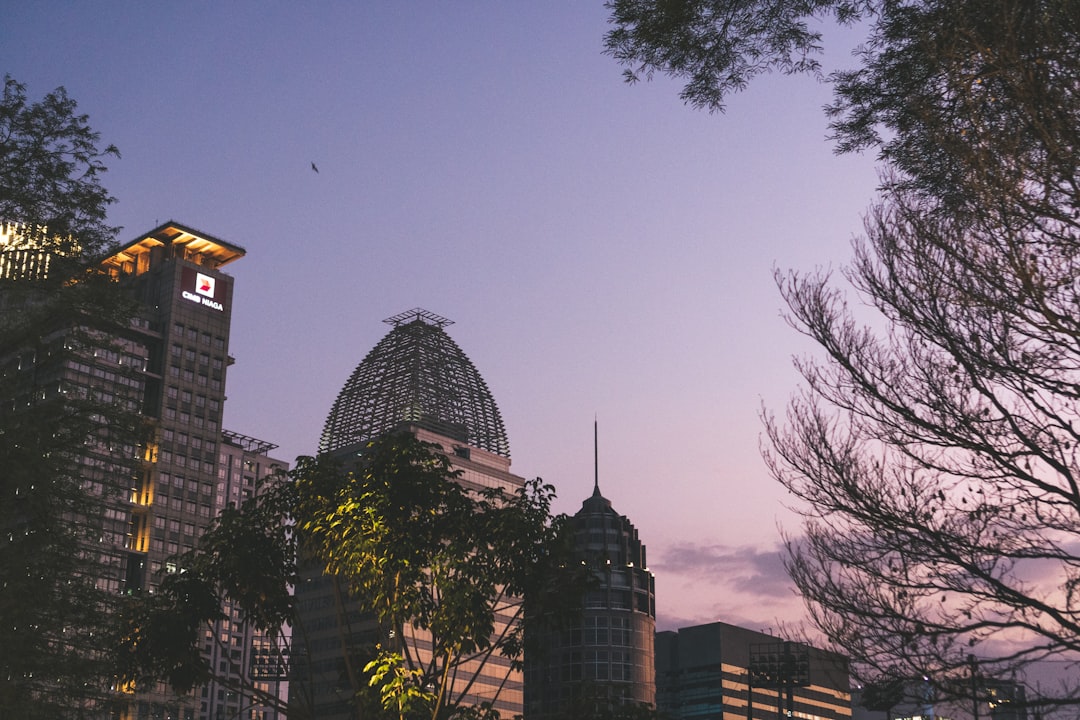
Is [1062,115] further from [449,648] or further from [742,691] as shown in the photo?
[742,691]

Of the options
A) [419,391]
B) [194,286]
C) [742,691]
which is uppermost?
[194,286]

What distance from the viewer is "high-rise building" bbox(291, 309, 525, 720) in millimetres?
156250

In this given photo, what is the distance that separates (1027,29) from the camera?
10.7 meters

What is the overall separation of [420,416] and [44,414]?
134554 mm

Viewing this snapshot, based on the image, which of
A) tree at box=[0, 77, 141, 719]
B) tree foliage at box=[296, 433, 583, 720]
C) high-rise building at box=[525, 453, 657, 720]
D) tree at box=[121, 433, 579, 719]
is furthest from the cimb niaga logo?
tree foliage at box=[296, 433, 583, 720]

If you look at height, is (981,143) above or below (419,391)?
below

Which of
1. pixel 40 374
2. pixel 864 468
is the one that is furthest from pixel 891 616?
pixel 40 374

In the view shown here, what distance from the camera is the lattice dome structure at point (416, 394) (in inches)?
6270

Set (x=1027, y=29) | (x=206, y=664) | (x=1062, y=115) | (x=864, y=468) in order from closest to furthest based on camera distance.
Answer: (x=1062, y=115) → (x=1027, y=29) → (x=864, y=468) → (x=206, y=664)

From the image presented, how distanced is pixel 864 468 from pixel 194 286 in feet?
485

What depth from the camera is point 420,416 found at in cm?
15650

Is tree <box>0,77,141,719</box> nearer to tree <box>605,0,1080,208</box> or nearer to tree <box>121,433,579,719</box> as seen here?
tree <box>121,433,579,719</box>

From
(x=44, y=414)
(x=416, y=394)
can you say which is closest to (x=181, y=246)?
(x=416, y=394)

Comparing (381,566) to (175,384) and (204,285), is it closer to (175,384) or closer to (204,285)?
(175,384)
